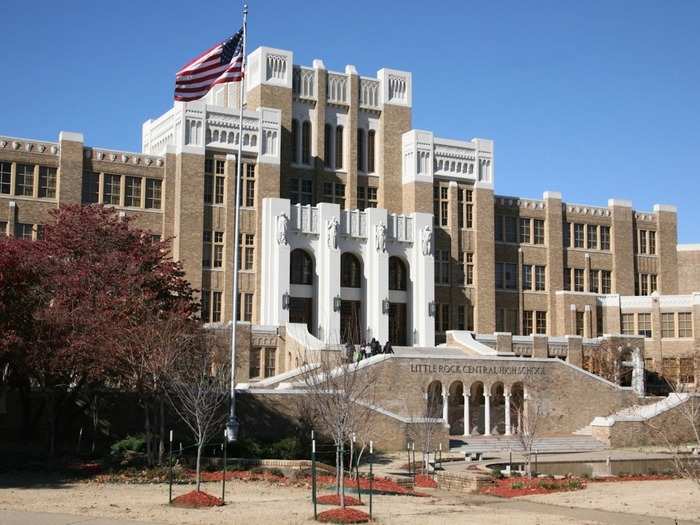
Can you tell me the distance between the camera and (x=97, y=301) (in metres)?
34.9

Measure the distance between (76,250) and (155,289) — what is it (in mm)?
3269

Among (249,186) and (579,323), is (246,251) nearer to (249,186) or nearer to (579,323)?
(249,186)

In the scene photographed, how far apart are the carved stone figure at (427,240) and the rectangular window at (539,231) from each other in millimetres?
12119

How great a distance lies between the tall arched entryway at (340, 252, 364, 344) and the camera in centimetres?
5606

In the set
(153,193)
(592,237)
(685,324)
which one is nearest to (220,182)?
(153,193)

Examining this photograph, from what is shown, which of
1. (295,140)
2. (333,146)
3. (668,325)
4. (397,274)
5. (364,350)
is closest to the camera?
(364,350)

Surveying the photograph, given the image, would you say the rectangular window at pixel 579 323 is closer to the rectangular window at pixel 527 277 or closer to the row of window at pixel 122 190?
the rectangular window at pixel 527 277

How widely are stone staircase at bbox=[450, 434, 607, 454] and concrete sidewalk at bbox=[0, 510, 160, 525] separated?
894 inches

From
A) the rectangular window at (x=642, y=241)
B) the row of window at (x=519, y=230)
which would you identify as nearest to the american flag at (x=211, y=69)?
the row of window at (x=519, y=230)

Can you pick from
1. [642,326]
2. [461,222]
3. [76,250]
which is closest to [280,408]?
[76,250]

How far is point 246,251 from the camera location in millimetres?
55281

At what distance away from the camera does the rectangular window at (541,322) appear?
66.2 metres

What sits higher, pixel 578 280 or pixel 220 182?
pixel 220 182

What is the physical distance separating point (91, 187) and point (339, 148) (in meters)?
15.8
